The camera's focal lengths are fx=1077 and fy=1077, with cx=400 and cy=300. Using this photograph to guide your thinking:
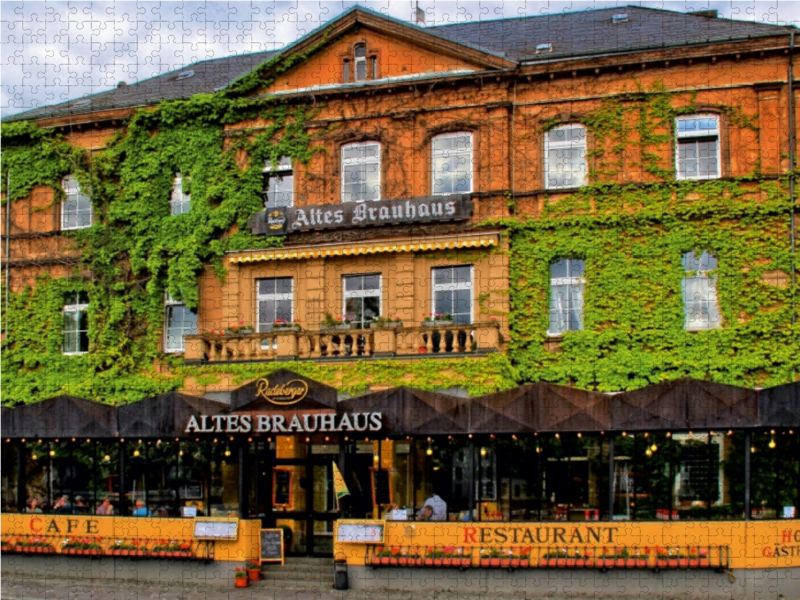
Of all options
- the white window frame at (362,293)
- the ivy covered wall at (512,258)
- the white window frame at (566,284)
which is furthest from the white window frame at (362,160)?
the white window frame at (566,284)

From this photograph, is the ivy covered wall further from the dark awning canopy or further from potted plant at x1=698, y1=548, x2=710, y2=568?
potted plant at x1=698, y1=548, x2=710, y2=568

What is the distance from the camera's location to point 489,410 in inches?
868

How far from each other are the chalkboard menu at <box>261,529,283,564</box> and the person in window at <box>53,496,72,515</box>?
16.1 ft

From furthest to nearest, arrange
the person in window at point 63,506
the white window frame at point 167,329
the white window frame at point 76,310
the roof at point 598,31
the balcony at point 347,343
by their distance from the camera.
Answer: the white window frame at point 76,310 < the white window frame at point 167,329 < the roof at point 598,31 < the balcony at point 347,343 < the person in window at point 63,506

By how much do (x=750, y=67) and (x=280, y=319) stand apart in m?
13.7

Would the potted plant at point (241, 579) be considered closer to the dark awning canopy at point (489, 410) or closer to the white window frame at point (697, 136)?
the dark awning canopy at point (489, 410)

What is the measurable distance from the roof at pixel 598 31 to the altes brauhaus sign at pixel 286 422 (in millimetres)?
11202

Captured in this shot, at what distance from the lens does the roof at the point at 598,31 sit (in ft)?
90.5

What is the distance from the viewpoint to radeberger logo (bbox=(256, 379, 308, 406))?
23.1m

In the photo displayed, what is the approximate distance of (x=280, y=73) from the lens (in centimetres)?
2988

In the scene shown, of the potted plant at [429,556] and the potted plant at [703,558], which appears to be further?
the potted plant at [429,556]

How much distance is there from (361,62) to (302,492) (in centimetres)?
1186

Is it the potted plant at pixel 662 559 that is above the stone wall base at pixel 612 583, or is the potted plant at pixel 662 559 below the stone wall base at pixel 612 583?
above

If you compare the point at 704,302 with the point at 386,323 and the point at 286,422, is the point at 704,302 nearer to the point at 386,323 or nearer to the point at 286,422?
the point at 386,323
